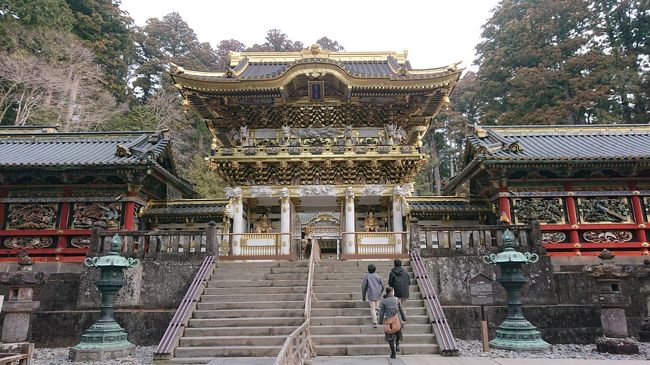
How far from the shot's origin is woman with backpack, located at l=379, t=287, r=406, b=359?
8.09 meters

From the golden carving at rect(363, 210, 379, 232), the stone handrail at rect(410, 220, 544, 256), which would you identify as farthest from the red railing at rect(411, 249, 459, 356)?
the golden carving at rect(363, 210, 379, 232)

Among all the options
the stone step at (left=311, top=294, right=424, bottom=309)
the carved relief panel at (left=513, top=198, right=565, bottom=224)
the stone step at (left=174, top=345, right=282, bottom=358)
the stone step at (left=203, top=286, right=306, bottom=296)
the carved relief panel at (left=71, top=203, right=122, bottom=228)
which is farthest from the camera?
the carved relief panel at (left=71, top=203, right=122, bottom=228)

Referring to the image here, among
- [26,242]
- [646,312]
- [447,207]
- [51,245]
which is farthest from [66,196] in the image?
[646,312]

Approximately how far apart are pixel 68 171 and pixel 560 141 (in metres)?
19.7

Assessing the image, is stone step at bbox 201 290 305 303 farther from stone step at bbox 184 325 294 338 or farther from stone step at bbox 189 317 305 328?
stone step at bbox 184 325 294 338

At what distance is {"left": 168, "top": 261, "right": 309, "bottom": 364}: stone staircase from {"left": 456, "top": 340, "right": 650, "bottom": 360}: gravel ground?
4.19 metres

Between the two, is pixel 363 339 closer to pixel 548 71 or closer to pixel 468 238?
pixel 468 238

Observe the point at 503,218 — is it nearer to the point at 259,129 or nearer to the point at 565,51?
the point at 259,129

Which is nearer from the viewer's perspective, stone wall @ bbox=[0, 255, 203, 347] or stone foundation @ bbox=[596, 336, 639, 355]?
stone foundation @ bbox=[596, 336, 639, 355]

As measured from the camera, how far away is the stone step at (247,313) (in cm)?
1022

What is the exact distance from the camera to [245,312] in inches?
406

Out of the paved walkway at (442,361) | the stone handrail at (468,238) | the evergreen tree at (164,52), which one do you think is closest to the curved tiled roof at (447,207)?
the stone handrail at (468,238)

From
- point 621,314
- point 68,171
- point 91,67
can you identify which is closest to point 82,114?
point 91,67

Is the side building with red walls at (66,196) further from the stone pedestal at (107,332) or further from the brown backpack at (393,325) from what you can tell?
the brown backpack at (393,325)
